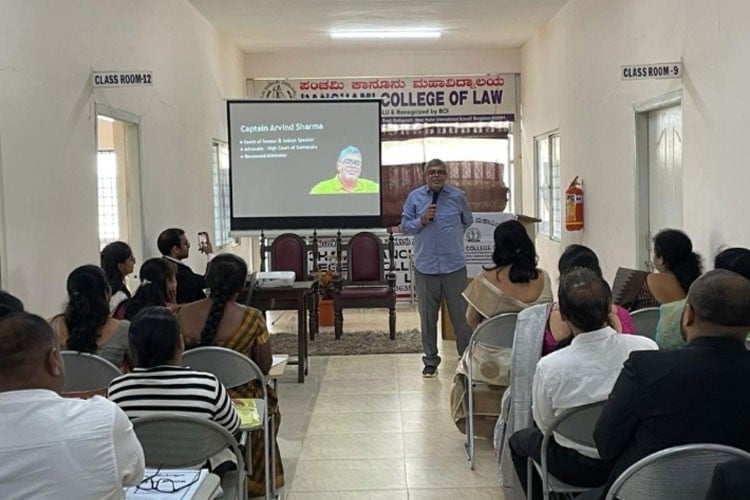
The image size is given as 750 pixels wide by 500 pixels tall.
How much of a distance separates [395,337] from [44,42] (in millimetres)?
3955

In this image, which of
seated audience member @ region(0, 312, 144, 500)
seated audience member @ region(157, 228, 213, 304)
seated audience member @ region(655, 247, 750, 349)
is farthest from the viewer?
seated audience member @ region(157, 228, 213, 304)

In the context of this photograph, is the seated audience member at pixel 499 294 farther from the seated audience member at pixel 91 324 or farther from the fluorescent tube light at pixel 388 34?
the fluorescent tube light at pixel 388 34

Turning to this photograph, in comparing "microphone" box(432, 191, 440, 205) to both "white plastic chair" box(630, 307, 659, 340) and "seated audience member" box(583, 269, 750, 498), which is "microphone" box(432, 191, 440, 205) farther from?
"seated audience member" box(583, 269, 750, 498)

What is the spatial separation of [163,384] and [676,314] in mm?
1950

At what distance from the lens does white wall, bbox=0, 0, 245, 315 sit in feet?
12.9

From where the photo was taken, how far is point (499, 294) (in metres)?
3.97

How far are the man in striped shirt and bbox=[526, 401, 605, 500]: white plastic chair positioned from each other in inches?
37.7

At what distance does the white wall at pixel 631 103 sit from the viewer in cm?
417

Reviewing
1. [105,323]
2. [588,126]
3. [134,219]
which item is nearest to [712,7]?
[588,126]

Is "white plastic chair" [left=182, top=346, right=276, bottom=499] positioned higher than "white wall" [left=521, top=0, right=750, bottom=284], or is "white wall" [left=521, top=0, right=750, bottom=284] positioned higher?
"white wall" [left=521, top=0, right=750, bottom=284]

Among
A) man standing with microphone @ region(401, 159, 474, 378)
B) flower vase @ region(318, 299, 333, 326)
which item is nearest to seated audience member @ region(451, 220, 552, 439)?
man standing with microphone @ region(401, 159, 474, 378)

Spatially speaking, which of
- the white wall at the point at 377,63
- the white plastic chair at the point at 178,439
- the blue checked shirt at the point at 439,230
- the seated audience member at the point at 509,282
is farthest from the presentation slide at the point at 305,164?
the white plastic chair at the point at 178,439

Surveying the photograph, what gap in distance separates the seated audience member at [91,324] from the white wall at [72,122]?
950 mm

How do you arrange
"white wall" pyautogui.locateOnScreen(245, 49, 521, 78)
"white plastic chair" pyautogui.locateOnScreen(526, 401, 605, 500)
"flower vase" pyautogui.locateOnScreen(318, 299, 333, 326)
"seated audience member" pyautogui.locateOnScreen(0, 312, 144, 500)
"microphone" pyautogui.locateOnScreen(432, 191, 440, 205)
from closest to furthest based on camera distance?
1. "seated audience member" pyautogui.locateOnScreen(0, 312, 144, 500)
2. "white plastic chair" pyautogui.locateOnScreen(526, 401, 605, 500)
3. "microphone" pyautogui.locateOnScreen(432, 191, 440, 205)
4. "flower vase" pyautogui.locateOnScreen(318, 299, 333, 326)
5. "white wall" pyautogui.locateOnScreen(245, 49, 521, 78)
